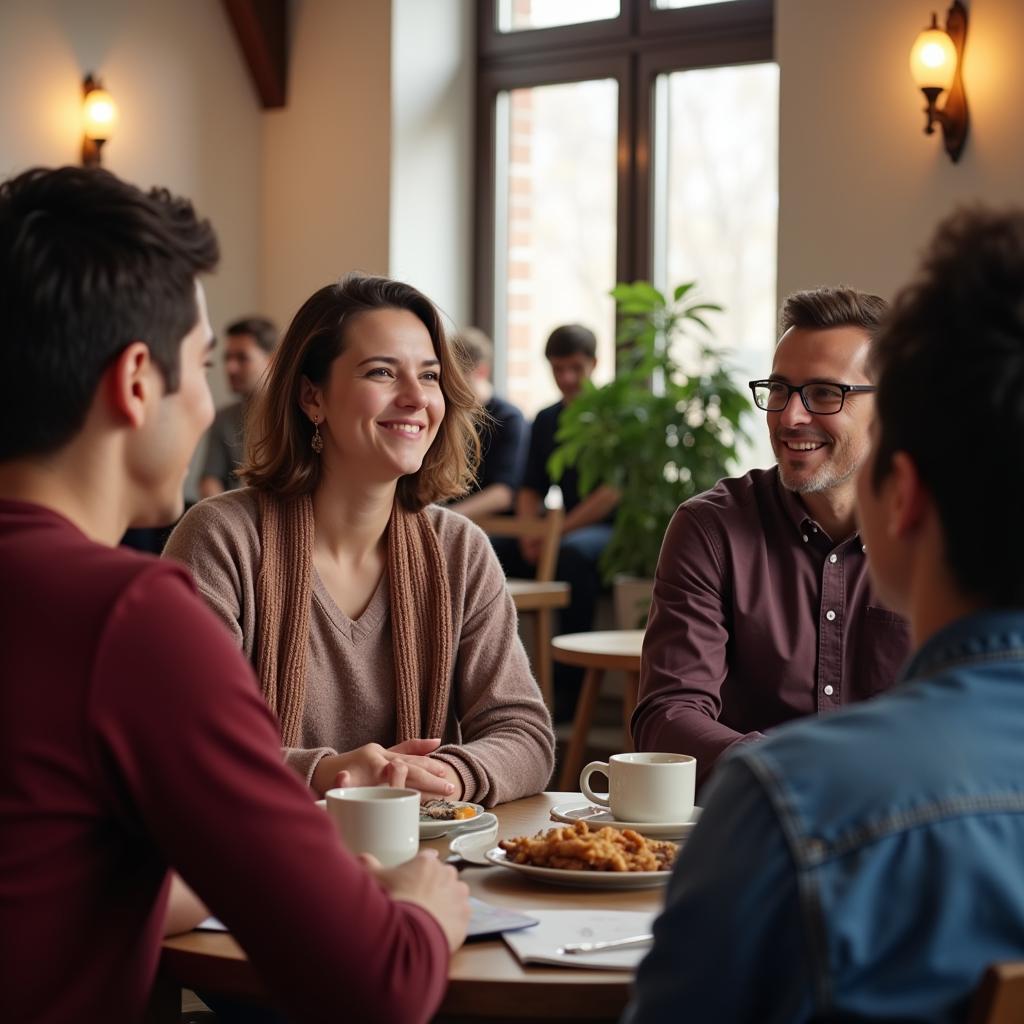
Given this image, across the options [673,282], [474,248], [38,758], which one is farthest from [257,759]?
[474,248]

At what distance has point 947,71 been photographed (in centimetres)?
478

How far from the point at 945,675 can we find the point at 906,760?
0.09 metres

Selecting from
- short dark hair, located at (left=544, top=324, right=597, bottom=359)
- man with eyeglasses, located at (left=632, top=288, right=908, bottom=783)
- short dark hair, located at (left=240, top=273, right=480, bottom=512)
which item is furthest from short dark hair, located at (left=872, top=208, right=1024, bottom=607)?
short dark hair, located at (left=544, top=324, right=597, bottom=359)

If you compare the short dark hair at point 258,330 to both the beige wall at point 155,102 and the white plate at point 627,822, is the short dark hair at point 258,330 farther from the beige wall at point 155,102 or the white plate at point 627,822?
the white plate at point 627,822

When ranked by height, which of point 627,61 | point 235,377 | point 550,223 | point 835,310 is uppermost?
point 627,61

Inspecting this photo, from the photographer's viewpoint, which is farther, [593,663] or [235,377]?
[235,377]

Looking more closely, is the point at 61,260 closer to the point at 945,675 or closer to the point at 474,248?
the point at 945,675

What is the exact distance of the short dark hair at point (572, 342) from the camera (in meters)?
5.89

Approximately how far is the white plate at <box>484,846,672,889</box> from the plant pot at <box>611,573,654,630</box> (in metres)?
3.35

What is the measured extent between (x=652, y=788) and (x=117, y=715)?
74 centimetres

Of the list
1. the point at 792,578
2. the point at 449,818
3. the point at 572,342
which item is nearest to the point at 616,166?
the point at 572,342

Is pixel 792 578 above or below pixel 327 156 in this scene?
below

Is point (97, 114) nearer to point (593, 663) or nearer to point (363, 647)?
point (593, 663)

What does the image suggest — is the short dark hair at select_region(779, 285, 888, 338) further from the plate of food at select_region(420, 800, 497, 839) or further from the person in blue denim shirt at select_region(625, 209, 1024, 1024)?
the person in blue denim shirt at select_region(625, 209, 1024, 1024)
